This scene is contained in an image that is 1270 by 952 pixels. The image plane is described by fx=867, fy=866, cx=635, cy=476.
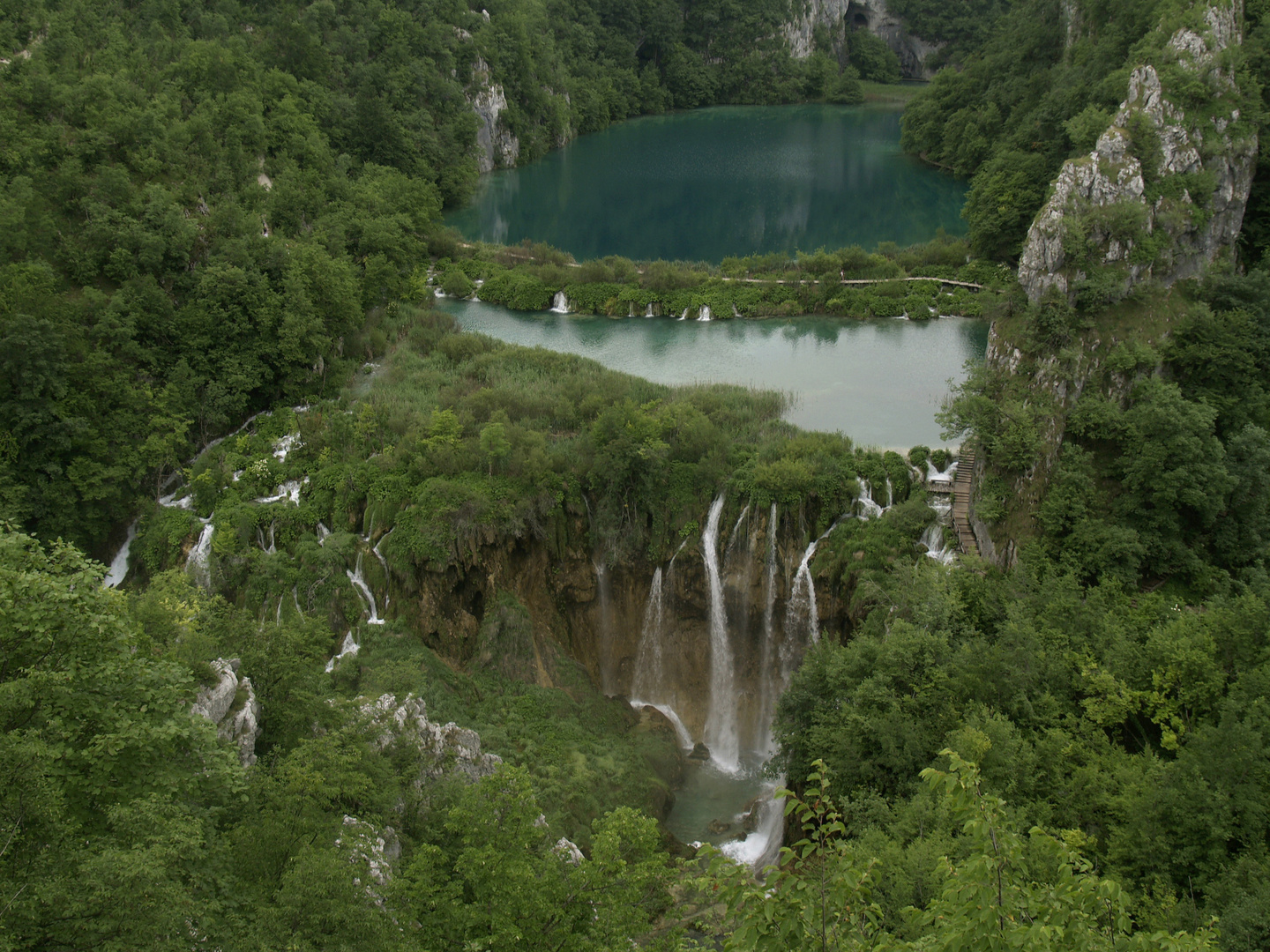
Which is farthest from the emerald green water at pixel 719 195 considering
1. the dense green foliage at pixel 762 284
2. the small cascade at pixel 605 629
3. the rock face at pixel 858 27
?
the small cascade at pixel 605 629

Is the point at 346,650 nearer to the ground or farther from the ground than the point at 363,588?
nearer to the ground

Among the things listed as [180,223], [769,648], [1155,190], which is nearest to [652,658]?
[769,648]

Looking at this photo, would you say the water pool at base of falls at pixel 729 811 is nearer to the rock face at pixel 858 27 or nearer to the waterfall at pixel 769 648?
the waterfall at pixel 769 648

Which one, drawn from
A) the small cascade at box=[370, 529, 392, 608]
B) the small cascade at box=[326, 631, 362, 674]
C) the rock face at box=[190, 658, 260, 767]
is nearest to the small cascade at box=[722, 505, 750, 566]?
the small cascade at box=[370, 529, 392, 608]

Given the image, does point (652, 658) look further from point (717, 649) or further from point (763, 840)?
point (763, 840)

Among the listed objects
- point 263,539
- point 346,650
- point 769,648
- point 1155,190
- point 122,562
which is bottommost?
point 769,648

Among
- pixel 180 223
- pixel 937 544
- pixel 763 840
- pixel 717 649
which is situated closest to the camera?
pixel 763 840

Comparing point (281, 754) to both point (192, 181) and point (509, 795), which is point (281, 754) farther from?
point (192, 181)
